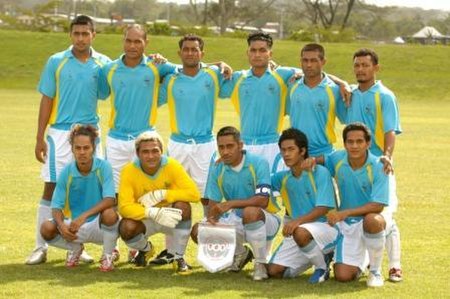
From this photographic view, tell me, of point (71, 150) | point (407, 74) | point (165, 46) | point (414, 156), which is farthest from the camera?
point (165, 46)

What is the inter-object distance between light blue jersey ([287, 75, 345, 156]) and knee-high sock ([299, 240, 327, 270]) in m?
1.06

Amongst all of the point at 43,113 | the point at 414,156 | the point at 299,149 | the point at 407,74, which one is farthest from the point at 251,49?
the point at 407,74

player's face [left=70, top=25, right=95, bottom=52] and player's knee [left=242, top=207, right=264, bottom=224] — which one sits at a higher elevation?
player's face [left=70, top=25, right=95, bottom=52]

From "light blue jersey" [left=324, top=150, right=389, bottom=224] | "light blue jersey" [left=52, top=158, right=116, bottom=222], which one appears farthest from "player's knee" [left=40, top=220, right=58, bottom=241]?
"light blue jersey" [left=324, top=150, right=389, bottom=224]

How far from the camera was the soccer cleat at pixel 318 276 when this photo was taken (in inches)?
317

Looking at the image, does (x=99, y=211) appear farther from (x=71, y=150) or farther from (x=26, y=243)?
(x=26, y=243)

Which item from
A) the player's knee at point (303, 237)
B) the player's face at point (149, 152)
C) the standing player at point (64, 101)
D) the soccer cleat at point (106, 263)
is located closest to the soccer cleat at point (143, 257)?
Result: the soccer cleat at point (106, 263)

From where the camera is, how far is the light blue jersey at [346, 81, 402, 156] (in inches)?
334

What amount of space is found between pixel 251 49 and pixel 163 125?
15.2 metres

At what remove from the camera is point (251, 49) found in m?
9.06

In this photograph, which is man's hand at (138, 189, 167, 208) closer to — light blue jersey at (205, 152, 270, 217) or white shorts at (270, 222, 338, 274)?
light blue jersey at (205, 152, 270, 217)

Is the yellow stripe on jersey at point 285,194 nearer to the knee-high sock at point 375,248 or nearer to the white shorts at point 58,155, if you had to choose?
the knee-high sock at point 375,248

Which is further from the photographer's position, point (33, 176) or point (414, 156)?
point (414, 156)

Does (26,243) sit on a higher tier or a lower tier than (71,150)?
lower
